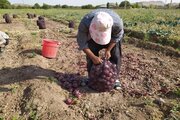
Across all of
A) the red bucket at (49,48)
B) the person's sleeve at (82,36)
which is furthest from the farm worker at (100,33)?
the red bucket at (49,48)

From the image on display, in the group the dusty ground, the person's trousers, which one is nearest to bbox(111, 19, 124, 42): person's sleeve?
the person's trousers

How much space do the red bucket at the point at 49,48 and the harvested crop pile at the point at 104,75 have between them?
2140 millimetres

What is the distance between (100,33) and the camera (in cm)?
412

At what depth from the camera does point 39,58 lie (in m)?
6.58

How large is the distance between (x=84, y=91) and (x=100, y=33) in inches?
44.6

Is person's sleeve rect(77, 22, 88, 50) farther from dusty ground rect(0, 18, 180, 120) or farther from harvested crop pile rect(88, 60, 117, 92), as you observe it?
dusty ground rect(0, 18, 180, 120)

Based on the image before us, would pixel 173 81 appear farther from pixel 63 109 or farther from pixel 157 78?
pixel 63 109

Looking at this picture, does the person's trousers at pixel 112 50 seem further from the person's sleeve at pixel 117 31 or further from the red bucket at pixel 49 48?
the red bucket at pixel 49 48

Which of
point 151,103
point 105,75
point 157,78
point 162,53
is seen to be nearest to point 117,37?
point 105,75

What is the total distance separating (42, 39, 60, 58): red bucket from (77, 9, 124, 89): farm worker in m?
1.89

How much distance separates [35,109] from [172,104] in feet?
6.01

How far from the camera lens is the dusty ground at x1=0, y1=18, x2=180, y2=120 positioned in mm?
4263

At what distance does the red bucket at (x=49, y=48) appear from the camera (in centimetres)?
671

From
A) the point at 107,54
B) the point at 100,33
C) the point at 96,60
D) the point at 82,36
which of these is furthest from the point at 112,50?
the point at 100,33
